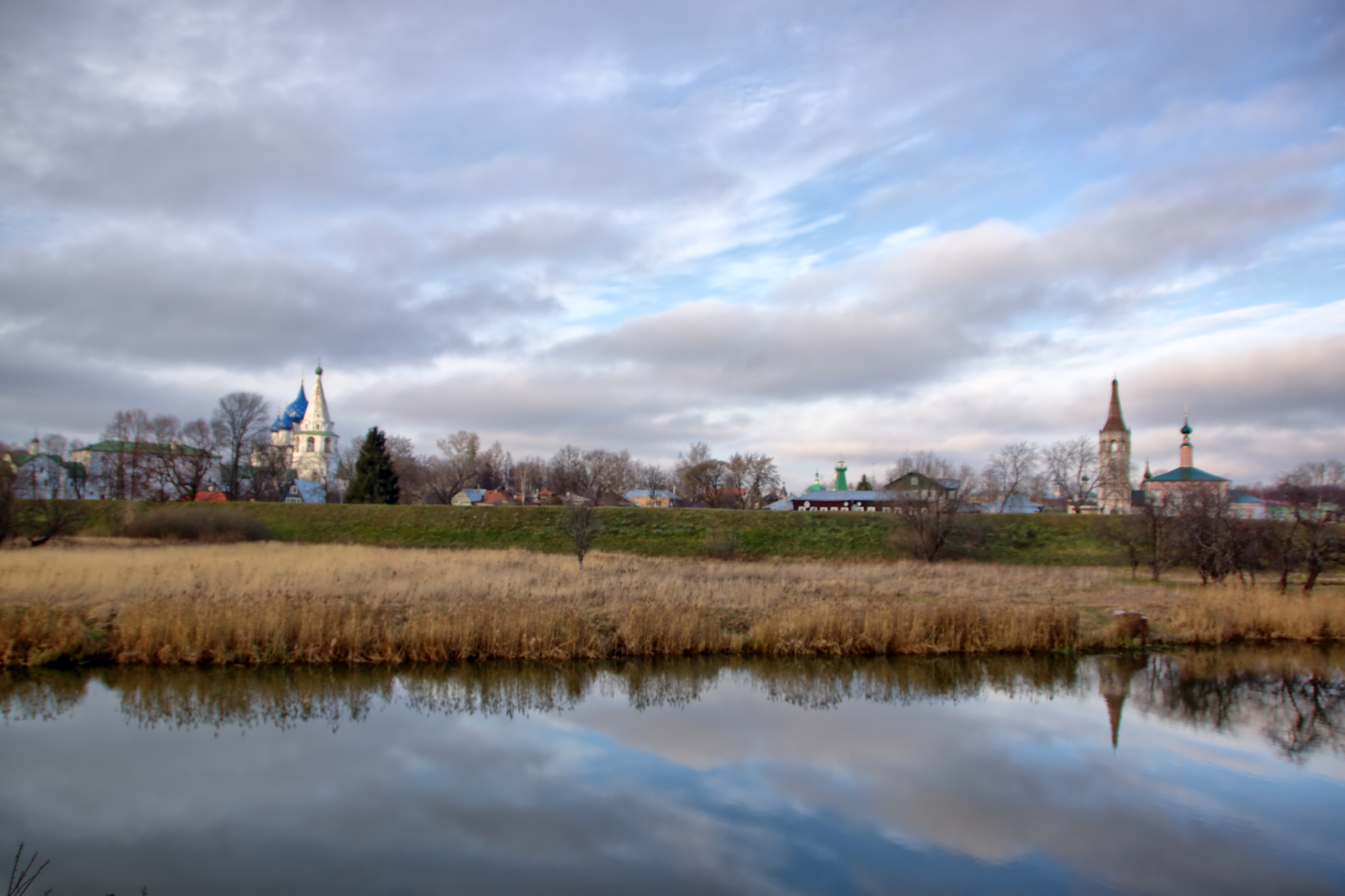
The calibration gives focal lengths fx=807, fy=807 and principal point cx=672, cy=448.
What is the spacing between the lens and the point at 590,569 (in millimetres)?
23484

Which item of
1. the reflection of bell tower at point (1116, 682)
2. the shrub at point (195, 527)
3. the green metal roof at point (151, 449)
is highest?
the green metal roof at point (151, 449)

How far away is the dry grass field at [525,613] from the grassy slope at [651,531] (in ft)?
44.3

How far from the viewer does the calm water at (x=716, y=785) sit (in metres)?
6.59

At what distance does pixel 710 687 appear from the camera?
42.2ft

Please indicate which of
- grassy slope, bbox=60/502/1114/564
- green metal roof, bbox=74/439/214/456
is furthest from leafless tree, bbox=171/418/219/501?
grassy slope, bbox=60/502/1114/564

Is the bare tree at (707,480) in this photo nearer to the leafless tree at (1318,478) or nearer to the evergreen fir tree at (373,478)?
the evergreen fir tree at (373,478)

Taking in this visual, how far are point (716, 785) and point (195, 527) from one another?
32.3 m

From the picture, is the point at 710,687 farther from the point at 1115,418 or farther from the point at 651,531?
the point at 1115,418

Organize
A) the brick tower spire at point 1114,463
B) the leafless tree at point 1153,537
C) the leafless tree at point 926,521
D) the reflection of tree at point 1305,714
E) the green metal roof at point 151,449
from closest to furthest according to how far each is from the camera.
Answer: the reflection of tree at point 1305,714, the leafless tree at point 1153,537, the leafless tree at point 926,521, the green metal roof at point 151,449, the brick tower spire at point 1114,463

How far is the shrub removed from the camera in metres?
33.2

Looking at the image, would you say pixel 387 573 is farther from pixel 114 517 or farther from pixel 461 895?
pixel 114 517

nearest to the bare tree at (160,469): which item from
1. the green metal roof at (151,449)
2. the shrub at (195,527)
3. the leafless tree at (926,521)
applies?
the green metal roof at (151,449)

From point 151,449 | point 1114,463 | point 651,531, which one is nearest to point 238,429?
point 151,449

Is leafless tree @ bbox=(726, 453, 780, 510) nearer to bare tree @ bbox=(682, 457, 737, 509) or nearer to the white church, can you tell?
bare tree @ bbox=(682, 457, 737, 509)
